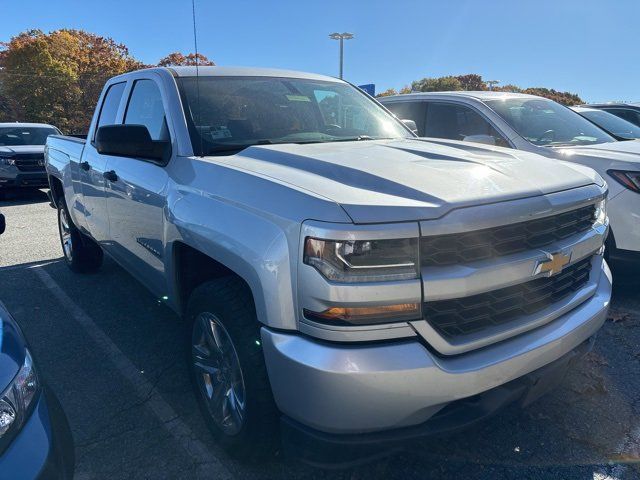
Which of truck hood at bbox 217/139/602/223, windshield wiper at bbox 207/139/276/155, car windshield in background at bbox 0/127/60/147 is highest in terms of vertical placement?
windshield wiper at bbox 207/139/276/155

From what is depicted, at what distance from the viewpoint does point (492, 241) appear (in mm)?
1914

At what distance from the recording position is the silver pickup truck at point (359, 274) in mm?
1734

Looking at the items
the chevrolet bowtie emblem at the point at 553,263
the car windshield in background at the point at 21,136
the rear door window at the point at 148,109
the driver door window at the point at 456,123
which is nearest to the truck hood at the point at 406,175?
the chevrolet bowtie emblem at the point at 553,263

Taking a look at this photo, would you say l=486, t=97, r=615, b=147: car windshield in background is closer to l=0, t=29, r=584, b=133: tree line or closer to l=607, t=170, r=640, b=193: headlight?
l=607, t=170, r=640, b=193: headlight

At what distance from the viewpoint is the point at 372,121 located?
12.0 ft

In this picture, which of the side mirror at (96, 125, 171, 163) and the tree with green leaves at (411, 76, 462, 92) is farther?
the tree with green leaves at (411, 76, 462, 92)

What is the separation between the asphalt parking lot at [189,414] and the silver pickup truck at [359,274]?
12.3 inches

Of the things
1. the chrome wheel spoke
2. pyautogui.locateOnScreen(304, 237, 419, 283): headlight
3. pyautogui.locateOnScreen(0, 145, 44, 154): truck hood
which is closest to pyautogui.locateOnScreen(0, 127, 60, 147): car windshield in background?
pyautogui.locateOnScreen(0, 145, 44, 154): truck hood

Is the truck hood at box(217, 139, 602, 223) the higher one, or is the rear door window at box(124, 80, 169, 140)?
the rear door window at box(124, 80, 169, 140)

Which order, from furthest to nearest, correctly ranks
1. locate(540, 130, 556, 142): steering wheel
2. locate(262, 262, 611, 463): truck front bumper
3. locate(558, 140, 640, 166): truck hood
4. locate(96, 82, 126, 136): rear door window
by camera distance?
locate(540, 130, 556, 142): steering wheel → locate(558, 140, 640, 166): truck hood → locate(96, 82, 126, 136): rear door window → locate(262, 262, 611, 463): truck front bumper

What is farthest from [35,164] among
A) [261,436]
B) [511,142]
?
[261,436]

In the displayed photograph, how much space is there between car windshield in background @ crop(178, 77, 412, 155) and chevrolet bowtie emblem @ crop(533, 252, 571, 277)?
159 cm

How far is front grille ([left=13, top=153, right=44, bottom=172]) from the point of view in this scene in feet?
35.2

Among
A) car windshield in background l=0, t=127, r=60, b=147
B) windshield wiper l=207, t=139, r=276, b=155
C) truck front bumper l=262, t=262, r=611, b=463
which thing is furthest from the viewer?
car windshield in background l=0, t=127, r=60, b=147
